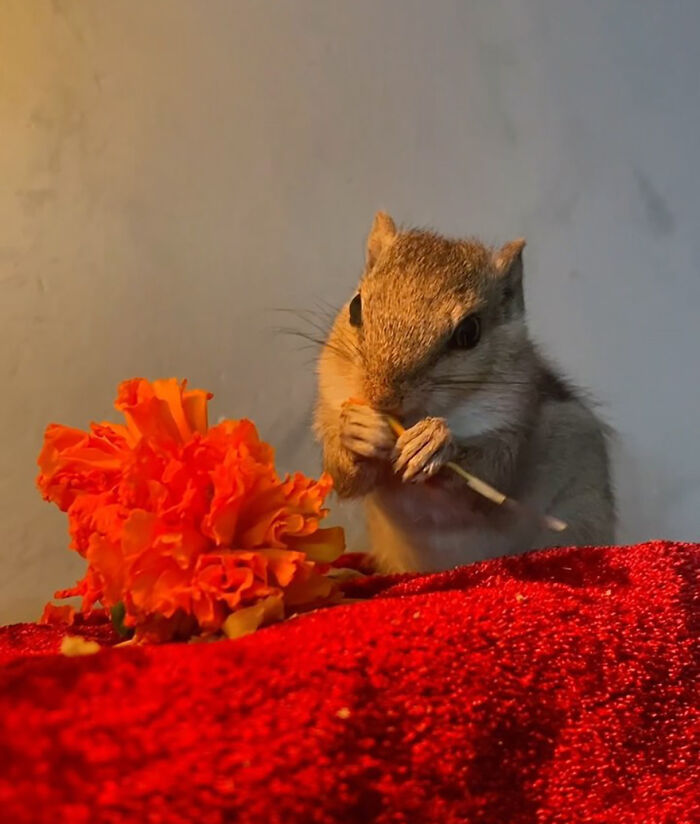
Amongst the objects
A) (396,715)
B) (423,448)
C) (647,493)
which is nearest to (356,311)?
(423,448)

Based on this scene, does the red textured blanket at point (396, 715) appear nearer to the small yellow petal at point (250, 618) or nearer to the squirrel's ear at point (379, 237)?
the small yellow petal at point (250, 618)

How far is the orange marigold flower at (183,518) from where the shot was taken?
0.69 meters

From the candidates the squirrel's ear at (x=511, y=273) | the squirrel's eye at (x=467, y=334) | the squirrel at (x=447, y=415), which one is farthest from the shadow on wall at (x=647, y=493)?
the squirrel's eye at (x=467, y=334)

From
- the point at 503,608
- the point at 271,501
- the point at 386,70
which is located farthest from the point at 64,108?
the point at 503,608

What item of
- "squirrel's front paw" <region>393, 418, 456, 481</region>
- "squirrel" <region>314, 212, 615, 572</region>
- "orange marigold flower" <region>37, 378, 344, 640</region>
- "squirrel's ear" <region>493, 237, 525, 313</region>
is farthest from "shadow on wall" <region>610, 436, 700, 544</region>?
"orange marigold flower" <region>37, 378, 344, 640</region>

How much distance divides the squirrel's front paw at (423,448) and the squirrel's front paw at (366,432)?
0.07ft

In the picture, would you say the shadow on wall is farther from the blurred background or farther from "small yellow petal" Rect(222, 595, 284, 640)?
"small yellow petal" Rect(222, 595, 284, 640)

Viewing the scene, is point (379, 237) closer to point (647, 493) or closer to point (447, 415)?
point (447, 415)

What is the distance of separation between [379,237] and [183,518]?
607mm

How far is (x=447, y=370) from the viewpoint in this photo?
1.00 meters

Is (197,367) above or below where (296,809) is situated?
above

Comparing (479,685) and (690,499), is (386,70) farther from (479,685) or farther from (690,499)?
(479,685)

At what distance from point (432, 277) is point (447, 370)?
0.12 meters

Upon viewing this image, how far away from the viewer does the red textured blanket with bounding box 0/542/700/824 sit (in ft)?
1.64
